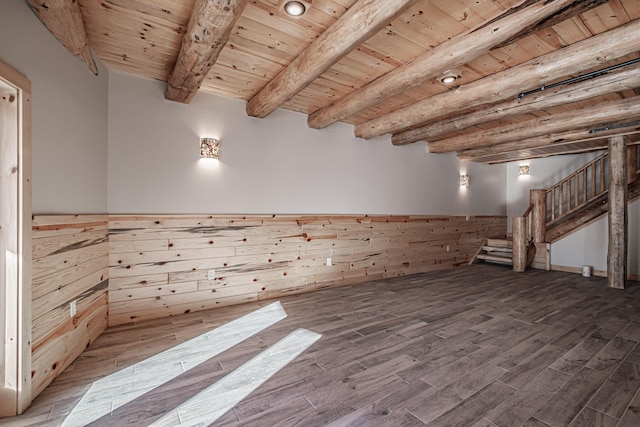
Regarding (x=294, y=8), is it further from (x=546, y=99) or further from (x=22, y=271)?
(x=546, y=99)

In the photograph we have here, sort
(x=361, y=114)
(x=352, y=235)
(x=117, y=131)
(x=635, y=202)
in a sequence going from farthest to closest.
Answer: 1. (x=635, y=202)
2. (x=352, y=235)
3. (x=361, y=114)
4. (x=117, y=131)

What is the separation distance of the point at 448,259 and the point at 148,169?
5708 millimetres

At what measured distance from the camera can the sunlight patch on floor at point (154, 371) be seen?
1.69 m

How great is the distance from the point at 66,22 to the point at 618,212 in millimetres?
7068

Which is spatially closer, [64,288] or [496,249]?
[64,288]

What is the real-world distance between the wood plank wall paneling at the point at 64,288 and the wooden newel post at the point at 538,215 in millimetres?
7354

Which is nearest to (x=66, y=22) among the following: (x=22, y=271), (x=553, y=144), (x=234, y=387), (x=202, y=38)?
(x=202, y=38)

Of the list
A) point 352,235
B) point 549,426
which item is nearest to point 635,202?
point 352,235

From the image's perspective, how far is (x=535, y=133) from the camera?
434 centimetres

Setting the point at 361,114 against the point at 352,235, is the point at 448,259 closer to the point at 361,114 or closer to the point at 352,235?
the point at 352,235

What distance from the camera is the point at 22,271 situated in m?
1.66

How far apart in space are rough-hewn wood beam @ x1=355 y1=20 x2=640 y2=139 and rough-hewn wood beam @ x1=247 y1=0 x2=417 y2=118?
5.60ft

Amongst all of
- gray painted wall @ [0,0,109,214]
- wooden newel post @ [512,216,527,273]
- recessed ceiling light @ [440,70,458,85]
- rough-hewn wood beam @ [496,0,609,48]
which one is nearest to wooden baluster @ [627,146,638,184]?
wooden newel post @ [512,216,527,273]

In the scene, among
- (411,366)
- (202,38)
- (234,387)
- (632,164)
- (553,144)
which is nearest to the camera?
(234,387)
